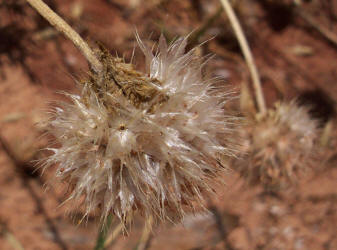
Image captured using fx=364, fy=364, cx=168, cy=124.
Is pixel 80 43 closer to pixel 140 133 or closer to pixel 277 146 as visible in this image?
pixel 140 133

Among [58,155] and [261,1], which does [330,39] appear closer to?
[261,1]

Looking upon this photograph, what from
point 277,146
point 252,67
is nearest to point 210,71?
point 252,67

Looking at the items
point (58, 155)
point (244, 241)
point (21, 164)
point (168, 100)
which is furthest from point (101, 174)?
point (244, 241)

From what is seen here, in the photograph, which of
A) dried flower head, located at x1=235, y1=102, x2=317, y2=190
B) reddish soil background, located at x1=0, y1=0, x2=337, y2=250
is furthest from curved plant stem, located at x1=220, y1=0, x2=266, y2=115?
reddish soil background, located at x1=0, y1=0, x2=337, y2=250

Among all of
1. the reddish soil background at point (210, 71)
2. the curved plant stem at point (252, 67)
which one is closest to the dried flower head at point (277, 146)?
the curved plant stem at point (252, 67)

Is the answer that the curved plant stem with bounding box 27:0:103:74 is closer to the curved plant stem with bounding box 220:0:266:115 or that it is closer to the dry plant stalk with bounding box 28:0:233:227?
the dry plant stalk with bounding box 28:0:233:227

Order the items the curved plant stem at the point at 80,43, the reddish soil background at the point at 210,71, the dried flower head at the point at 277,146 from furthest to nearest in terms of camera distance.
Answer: the reddish soil background at the point at 210,71, the dried flower head at the point at 277,146, the curved plant stem at the point at 80,43

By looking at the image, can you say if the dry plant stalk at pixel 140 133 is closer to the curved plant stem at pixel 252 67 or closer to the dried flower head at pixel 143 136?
the dried flower head at pixel 143 136

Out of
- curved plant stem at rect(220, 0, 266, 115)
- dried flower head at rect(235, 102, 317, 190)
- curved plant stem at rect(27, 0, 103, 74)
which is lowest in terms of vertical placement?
dried flower head at rect(235, 102, 317, 190)
